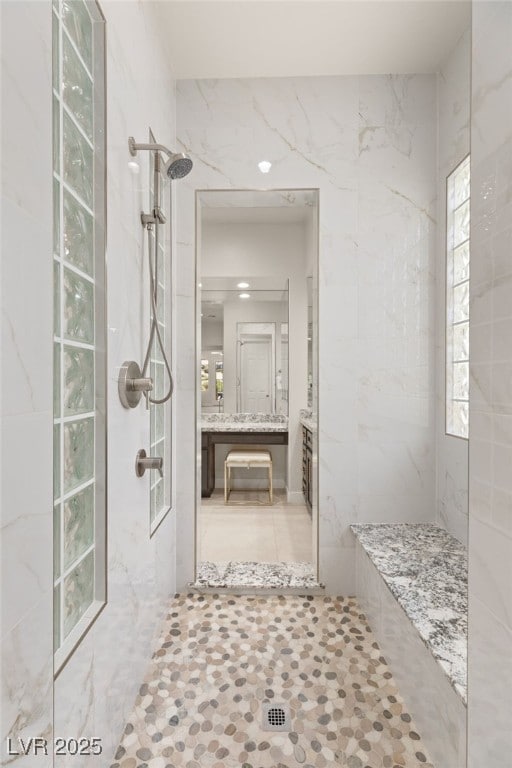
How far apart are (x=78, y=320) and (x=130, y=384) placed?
34 centimetres

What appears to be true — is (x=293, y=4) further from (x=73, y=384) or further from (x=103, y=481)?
(x=103, y=481)

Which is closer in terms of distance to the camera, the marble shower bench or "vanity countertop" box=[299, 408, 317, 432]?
the marble shower bench

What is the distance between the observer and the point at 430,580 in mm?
1738

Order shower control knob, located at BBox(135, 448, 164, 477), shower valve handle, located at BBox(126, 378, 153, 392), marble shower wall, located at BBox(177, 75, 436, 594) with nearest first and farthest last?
shower valve handle, located at BBox(126, 378, 153, 392) < shower control knob, located at BBox(135, 448, 164, 477) < marble shower wall, located at BBox(177, 75, 436, 594)

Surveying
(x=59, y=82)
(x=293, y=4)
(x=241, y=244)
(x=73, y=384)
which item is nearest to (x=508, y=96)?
(x=59, y=82)

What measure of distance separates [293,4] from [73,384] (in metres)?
1.98

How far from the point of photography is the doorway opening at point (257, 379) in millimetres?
3191

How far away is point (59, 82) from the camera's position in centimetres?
102

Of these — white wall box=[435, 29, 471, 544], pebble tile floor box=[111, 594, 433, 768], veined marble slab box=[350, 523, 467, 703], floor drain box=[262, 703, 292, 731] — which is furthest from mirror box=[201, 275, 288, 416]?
floor drain box=[262, 703, 292, 731]

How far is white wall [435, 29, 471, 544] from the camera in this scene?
2.05m

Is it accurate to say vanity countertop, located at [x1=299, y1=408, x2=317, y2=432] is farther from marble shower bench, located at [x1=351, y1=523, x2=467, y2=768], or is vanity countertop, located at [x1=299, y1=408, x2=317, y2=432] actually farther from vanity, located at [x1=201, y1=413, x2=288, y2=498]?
marble shower bench, located at [x1=351, y1=523, x2=467, y2=768]
